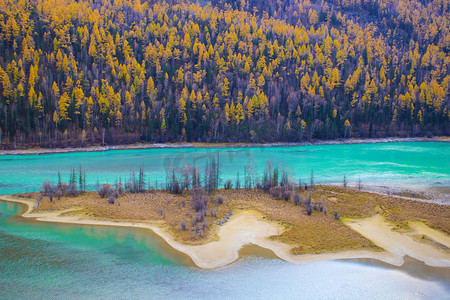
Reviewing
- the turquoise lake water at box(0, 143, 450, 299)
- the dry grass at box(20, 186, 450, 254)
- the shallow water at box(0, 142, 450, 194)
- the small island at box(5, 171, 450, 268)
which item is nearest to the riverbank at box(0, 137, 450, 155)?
the shallow water at box(0, 142, 450, 194)

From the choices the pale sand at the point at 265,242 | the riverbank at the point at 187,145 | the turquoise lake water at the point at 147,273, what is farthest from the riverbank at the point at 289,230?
the riverbank at the point at 187,145

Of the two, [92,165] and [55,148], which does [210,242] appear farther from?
[55,148]

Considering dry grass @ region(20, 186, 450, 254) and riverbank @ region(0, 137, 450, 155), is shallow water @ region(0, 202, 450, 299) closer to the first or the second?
dry grass @ region(20, 186, 450, 254)

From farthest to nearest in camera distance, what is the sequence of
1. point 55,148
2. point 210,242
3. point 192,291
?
point 55,148 → point 210,242 → point 192,291

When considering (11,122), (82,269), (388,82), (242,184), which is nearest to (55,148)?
(11,122)

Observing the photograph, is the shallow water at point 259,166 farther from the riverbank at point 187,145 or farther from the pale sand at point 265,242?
the pale sand at point 265,242

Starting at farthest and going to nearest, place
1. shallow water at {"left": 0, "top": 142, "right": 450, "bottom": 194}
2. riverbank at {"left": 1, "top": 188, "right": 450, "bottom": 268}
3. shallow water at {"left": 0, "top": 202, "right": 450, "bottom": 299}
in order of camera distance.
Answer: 1. shallow water at {"left": 0, "top": 142, "right": 450, "bottom": 194}
2. riverbank at {"left": 1, "top": 188, "right": 450, "bottom": 268}
3. shallow water at {"left": 0, "top": 202, "right": 450, "bottom": 299}
